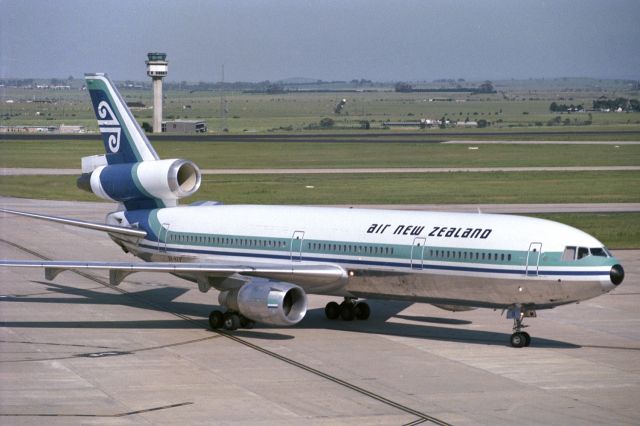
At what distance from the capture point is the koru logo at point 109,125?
42344 mm

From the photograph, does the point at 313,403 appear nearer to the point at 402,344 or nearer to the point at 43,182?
the point at 402,344

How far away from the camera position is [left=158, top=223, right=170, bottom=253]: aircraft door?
135 feet

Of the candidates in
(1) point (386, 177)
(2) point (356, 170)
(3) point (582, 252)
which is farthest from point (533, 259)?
(2) point (356, 170)

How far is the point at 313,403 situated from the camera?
27531 millimetres

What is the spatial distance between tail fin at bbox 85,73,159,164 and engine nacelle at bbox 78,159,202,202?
382 mm

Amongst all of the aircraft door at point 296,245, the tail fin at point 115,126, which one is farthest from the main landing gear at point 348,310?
the tail fin at point 115,126

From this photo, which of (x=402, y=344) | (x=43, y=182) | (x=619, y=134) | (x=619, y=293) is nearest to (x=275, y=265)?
(x=402, y=344)

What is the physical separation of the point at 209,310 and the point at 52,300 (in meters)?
6.20

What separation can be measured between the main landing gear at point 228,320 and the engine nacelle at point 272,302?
90 cm

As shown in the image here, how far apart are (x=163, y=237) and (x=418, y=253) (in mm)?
10569

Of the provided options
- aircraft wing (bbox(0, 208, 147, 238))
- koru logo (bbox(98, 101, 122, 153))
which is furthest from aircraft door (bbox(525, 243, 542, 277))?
koru logo (bbox(98, 101, 122, 153))

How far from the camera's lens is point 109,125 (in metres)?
42.5

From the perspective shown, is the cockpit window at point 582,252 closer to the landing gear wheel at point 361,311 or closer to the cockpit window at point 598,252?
the cockpit window at point 598,252

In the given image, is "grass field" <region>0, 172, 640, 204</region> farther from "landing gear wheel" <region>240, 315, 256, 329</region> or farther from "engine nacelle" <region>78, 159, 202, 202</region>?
"landing gear wheel" <region>240, 315, 256, 329</region>
